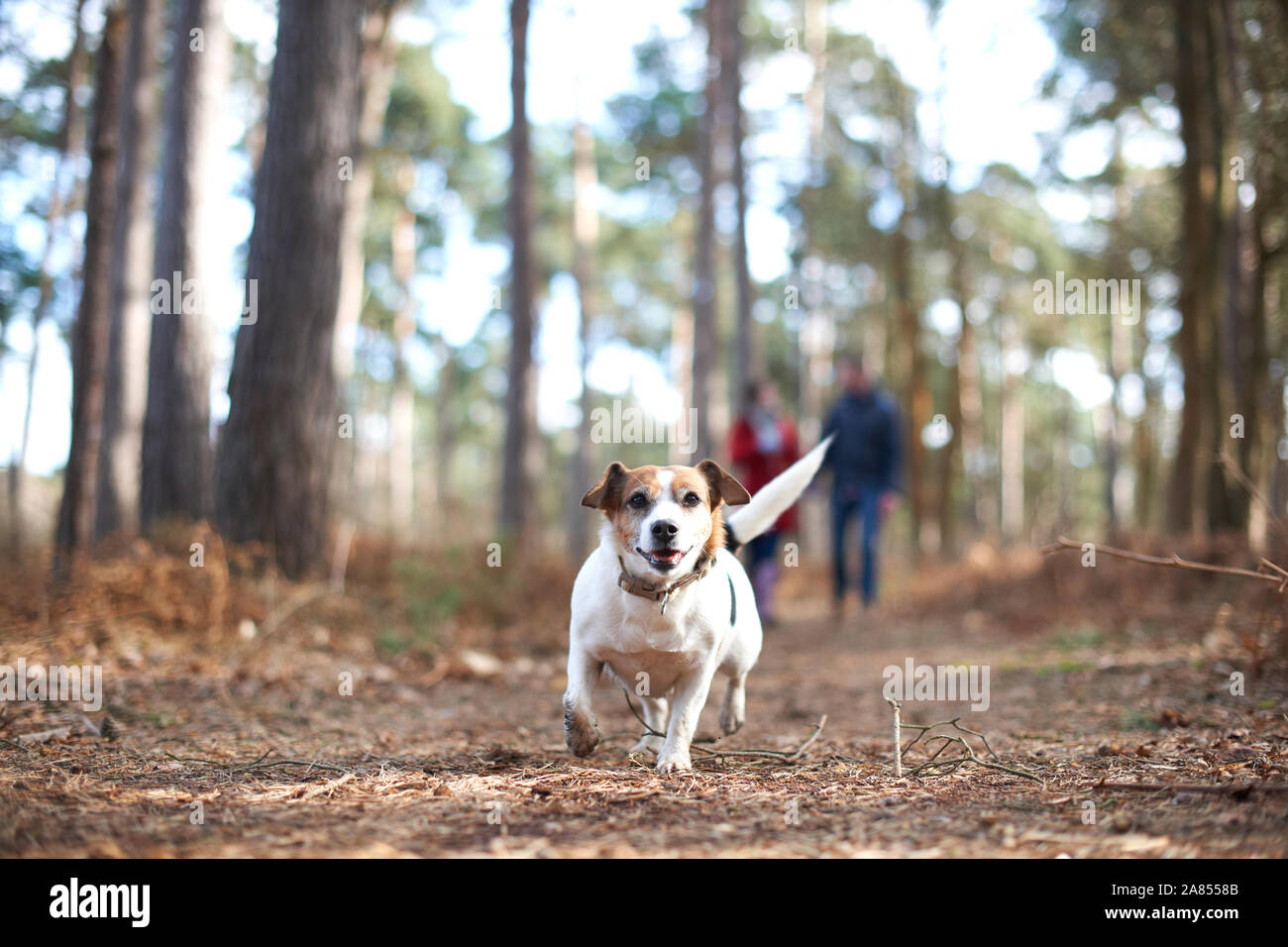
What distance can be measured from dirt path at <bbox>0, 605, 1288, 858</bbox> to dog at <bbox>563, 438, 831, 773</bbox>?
0.85 feet

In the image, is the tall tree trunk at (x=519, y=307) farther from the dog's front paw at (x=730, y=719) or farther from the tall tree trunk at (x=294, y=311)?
the dog's front paw at (x=730, y=719)

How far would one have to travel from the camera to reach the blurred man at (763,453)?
10047 millimetres

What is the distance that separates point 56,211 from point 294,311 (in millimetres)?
15318

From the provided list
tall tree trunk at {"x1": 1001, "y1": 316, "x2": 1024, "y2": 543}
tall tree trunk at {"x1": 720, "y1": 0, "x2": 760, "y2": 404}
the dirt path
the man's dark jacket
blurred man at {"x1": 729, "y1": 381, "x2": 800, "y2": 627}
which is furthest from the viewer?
tall tree trunk at {"x1": 1001, "y1": 316, "x2": 1024, "y2": 543}

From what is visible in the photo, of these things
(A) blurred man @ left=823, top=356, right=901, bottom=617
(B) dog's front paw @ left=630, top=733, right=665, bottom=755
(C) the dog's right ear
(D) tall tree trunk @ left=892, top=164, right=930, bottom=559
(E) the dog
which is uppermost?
(D) tall tree trunk @ left=892, top=164, right=930, bottom=559

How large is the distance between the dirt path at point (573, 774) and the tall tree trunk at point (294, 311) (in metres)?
1.44

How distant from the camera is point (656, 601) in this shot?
3906 mm

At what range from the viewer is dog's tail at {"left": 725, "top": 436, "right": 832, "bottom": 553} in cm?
483

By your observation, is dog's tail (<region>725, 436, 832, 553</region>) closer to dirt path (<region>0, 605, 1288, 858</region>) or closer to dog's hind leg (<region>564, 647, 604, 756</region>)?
dirt path (<region>0, 605, 1288, 858</region>)

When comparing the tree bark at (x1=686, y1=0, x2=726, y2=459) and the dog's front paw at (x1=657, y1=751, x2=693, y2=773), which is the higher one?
the tree bark at (x1=686, y1=0, x2=726, y2=459)

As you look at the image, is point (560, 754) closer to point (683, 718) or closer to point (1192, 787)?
point (683, 718)

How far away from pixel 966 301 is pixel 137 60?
1884 cm

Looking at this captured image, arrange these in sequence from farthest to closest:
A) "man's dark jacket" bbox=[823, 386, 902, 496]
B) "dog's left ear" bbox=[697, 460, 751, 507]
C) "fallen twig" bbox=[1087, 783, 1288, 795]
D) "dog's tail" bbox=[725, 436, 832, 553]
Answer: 1. "man's dark jacket" bbox=[823, 386, 902, 496]
2. "dog's tail" bbox=[725, 436, 832, 553]
3. "dog's left ear" bbox=[697, 460, 751, 507]
4. "fallen twig" bbox=[1087, 783, 1288, 795]

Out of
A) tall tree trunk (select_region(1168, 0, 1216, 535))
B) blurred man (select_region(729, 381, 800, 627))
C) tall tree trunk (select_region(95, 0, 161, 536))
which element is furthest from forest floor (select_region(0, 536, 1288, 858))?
tall tree trunk (select_region(95, 0, 161, 536))
